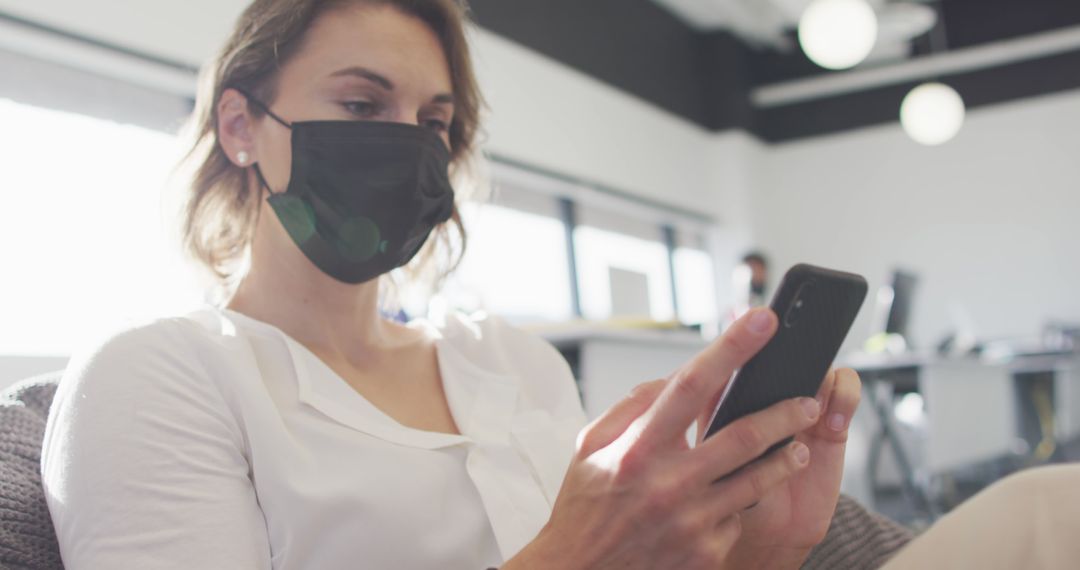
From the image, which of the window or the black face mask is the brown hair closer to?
the black face mask

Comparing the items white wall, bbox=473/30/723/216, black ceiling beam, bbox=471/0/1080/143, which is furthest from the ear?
black ceiling beam, bbox=471/0/1080/143

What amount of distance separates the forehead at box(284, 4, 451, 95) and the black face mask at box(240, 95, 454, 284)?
0.24 ft

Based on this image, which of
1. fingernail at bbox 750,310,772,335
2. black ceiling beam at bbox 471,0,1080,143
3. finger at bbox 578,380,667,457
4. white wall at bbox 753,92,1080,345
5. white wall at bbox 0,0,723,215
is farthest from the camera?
white wall at bbox 753,92,1080,345

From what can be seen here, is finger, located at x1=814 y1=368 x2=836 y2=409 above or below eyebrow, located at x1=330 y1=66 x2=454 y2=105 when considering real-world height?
below

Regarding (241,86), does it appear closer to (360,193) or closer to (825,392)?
(360,193)

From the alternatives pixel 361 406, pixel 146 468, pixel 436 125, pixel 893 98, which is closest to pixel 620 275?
pixel 436 125

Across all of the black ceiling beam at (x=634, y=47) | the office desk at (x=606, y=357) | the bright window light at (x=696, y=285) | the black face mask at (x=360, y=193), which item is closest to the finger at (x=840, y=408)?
the black face mask at (x=360, y=193)

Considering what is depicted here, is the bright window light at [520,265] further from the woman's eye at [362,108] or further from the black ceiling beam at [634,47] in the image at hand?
the woman's eye at [362,108]

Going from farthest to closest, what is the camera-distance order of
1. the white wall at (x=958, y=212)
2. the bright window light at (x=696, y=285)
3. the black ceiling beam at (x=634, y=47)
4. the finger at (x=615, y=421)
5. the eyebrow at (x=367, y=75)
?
1. the bright window light at (x=696, y=285)
2. the white wall at (x=958, y=212)
3. the black ceiling beam at (x=634, y=47)
4. the eyebrow at (x=367, y=75)
5. the finger at (x=615, y=421)

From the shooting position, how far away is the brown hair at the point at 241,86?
1.33m

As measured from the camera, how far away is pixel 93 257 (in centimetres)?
385

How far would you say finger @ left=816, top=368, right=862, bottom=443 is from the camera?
2.89ft

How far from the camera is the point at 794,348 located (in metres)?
0.79

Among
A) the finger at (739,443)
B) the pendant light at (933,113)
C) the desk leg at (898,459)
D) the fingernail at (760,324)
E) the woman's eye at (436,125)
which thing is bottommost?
the desk leg at (898,459)
